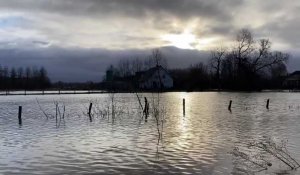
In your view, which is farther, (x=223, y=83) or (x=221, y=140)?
(x=223, y=83)

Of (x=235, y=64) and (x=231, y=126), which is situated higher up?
(x=235, y=64)

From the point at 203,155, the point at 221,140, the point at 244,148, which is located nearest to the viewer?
the point at 203,155

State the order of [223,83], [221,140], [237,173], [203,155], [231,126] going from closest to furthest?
[237,173] < [203,155] < [221,140] < [231,126] < [223,83]

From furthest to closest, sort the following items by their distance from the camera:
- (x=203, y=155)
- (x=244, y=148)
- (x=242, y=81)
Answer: (x=242, y=81)
(x=244, y=148)
(x=203, y=155)

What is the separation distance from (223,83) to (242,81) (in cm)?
1009

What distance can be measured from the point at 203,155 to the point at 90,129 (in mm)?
12314

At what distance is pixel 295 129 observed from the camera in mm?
27016

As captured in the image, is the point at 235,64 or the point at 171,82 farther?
the point at 171,82

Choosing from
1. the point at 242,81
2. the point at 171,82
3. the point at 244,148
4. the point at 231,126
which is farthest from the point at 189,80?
the point at 244,148

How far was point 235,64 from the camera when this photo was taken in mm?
128500

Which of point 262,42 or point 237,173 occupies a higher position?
point 262,42

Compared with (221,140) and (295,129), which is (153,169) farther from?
(295,129)

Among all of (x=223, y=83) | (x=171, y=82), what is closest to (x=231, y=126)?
(x=223, y=83)

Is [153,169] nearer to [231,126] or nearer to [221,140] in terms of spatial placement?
[221,140]
